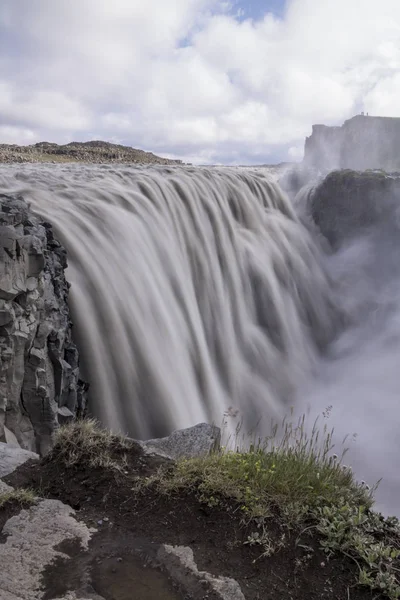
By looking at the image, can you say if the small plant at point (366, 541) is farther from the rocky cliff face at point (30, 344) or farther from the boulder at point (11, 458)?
the rocky cliff face at point (30, 344)

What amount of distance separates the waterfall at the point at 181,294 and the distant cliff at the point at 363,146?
31.5 metres

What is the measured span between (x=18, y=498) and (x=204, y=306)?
31.2 ft

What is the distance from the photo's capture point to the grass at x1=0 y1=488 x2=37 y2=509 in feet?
11.3

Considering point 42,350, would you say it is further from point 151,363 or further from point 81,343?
point 151,363

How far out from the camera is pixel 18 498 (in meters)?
3.48

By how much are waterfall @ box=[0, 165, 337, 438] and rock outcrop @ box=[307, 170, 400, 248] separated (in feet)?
9.59

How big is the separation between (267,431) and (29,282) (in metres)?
6.76

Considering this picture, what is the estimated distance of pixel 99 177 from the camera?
47.6 feet

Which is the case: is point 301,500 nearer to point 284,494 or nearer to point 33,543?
point 284,494

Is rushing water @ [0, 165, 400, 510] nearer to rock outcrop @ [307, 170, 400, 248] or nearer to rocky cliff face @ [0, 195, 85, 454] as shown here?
rocky cliff face @ [0, 195, 85, 454]

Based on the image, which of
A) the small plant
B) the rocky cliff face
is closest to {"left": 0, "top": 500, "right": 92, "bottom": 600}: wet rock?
the small plant

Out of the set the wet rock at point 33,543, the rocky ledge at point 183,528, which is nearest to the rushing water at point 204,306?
the rocky ledge at point 183,528

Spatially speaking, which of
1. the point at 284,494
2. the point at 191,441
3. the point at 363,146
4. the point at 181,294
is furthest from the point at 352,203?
the point at 363,146

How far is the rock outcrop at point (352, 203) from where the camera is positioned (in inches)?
813
